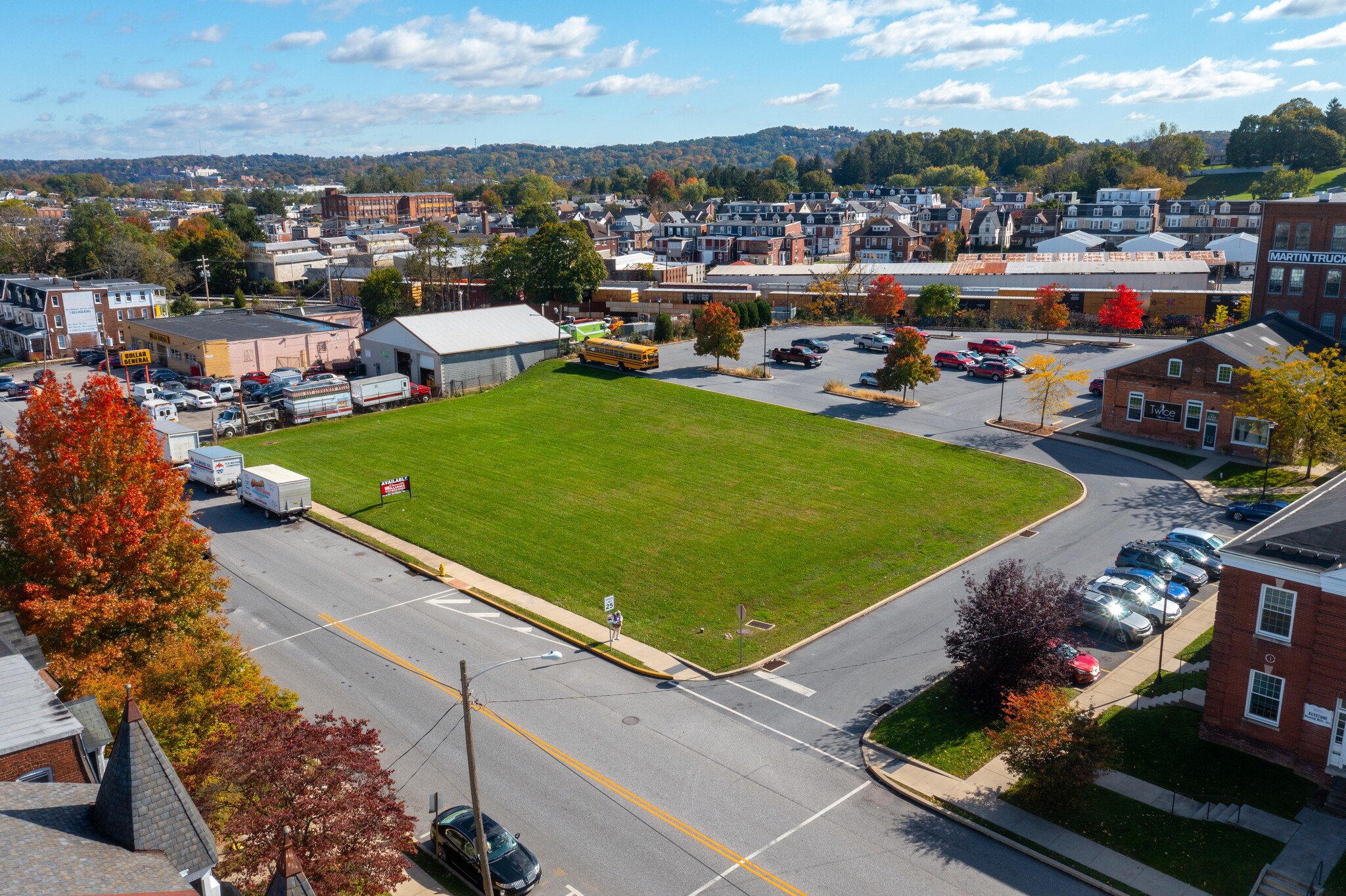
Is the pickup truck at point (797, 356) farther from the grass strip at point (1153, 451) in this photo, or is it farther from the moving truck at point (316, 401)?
the moving truck at point (316, 401)

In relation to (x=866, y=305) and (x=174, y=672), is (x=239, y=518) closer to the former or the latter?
(x=174, y=672)

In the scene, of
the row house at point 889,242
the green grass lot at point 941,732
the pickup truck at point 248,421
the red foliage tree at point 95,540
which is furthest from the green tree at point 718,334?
the row house at point 889,242

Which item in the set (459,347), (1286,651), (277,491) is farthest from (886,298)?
(1286,651)

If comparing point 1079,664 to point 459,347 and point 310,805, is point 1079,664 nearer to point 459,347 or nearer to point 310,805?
point 310,805

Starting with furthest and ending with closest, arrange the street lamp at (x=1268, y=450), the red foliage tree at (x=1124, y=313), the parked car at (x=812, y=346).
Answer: the red foliage tree at (x=1124, y=313), the parked car at (x=812, y=346), the street lamp at (x=1268, y=450)

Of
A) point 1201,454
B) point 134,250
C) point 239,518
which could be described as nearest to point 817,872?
point 239,518

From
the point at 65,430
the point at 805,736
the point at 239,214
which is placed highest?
the point at 239,214
